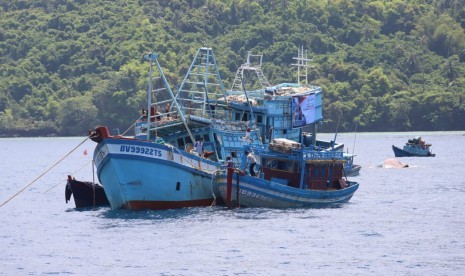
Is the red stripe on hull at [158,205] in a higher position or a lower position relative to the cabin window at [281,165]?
lower

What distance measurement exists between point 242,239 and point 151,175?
11161mm

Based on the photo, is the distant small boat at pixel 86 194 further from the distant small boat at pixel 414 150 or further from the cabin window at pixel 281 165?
the distant small boat at pixel 414 150

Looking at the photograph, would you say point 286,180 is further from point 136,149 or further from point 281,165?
point 136,149

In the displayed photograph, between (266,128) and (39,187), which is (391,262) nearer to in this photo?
(266,128)

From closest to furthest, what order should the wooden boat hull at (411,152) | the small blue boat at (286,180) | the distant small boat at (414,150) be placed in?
the small blue boat at (286,180), the wooden boat hull at (411,152), the distant small boat at (414,150)

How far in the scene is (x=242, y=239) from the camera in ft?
223

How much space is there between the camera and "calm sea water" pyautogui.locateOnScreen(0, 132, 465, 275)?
2389 inches

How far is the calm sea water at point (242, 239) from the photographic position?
199 feet

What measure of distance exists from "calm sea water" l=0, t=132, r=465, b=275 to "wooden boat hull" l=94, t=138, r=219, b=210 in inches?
34.3

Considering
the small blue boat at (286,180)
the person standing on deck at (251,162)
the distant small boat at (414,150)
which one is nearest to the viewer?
the small blue boat at (286,180)

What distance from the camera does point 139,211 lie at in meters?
78.6

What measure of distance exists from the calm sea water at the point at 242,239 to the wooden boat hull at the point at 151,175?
34.3 inches

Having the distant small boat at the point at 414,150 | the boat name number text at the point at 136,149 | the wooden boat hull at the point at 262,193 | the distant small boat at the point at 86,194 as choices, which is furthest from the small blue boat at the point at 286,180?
the distant small boat at the point at 414,150

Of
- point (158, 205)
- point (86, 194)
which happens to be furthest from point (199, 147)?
point (86, 194)
